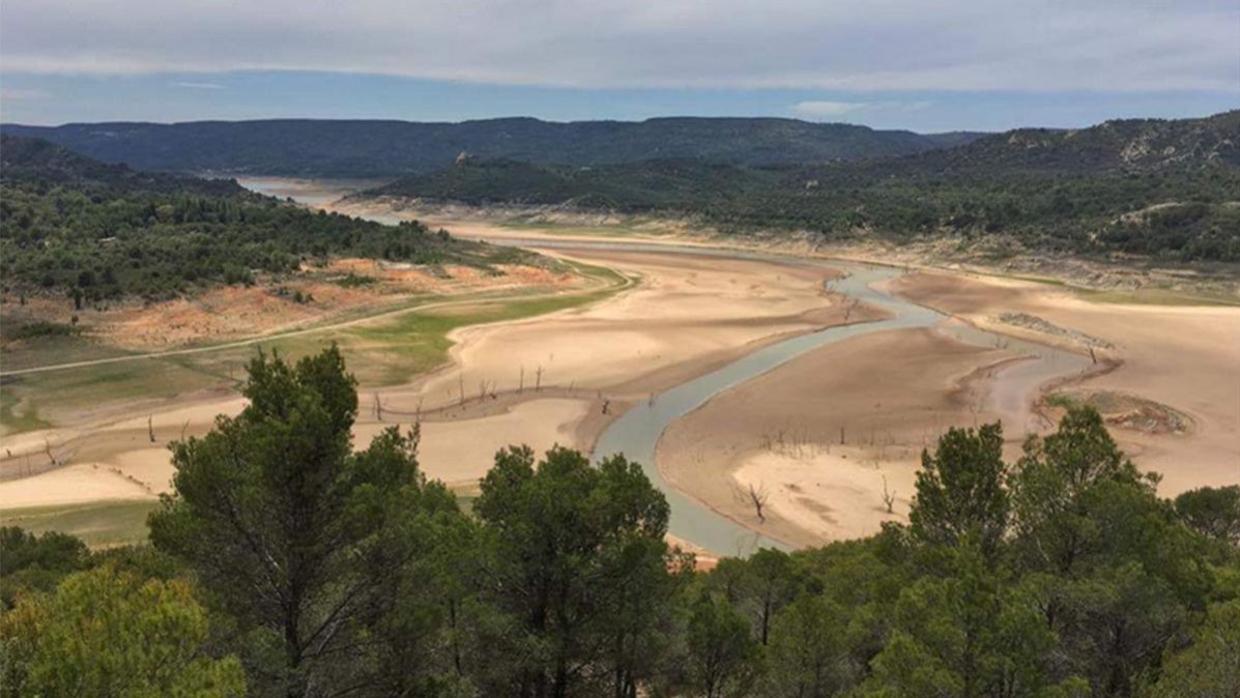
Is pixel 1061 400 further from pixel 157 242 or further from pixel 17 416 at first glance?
pixel 157 242

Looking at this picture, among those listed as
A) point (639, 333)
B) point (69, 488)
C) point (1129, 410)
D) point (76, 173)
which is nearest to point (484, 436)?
point (69, 488)

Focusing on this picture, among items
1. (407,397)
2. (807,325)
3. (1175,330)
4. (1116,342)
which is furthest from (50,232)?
(1175,330)

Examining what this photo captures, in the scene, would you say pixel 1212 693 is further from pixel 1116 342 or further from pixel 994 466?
pixel 1116 342

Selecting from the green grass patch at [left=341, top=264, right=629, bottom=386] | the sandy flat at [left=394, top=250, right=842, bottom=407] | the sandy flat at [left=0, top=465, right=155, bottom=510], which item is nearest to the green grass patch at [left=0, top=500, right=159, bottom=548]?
the sandy flat at [left=0, top=465, right=155, bottom=510]

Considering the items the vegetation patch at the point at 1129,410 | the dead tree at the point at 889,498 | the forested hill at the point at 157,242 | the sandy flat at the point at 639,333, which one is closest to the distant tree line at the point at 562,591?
the dead tree at the point at 889,498

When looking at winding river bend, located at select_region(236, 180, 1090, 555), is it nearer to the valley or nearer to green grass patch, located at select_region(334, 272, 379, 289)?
the valley

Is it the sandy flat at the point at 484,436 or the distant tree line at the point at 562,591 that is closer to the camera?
the distant tree line at the point at 562,591

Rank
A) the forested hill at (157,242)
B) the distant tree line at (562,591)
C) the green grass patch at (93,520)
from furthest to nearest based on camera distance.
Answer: the forested hill at (157,242), the green grass patch at (93,520), the distant tree line at (562,591)

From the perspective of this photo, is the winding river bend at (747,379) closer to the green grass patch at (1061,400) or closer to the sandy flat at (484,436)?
the green grass patch at (1061,400)
